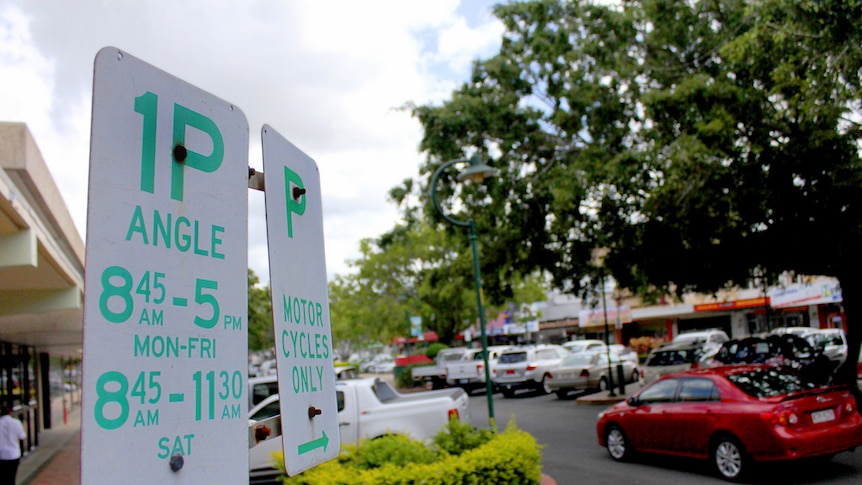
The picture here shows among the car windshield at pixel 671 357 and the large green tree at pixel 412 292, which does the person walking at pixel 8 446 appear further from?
the large green tree at pixel 412 292

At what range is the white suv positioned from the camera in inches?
1019

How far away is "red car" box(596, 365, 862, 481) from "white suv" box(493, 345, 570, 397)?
14964 mm

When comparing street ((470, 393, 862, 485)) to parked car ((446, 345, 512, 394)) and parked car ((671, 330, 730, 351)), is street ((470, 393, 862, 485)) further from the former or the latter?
parked car ((671, 330, 730, 351))

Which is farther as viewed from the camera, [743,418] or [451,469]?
[743,418]

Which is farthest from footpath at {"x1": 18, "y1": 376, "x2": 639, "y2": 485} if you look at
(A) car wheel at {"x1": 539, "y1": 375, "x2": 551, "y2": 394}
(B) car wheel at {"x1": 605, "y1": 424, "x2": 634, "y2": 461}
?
(B) car wheel at {"x1": 605, "y1": 424, "x2": 634, "y2": 461}

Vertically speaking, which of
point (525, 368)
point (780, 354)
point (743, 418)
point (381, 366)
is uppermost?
point (780, 354)

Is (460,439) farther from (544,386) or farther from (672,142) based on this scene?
(544,386)

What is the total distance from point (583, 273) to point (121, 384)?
53.4 ft

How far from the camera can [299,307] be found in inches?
98.6

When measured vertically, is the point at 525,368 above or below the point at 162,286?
below

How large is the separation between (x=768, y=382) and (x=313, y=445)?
8.81 meters

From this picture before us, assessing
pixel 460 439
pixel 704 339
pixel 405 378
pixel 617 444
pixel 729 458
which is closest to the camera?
pixel 460 439

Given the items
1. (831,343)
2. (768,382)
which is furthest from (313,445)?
(831,343)


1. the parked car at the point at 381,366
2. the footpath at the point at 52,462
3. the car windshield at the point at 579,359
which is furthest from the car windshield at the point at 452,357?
the parked car at the point at 381,366
